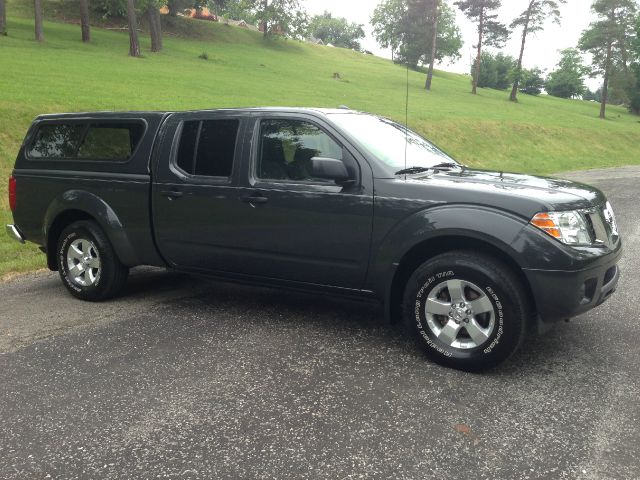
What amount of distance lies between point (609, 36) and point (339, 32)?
8693 cm

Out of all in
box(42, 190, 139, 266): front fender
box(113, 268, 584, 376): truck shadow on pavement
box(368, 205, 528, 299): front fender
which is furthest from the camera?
box(42, 190, 139, 266): front fender

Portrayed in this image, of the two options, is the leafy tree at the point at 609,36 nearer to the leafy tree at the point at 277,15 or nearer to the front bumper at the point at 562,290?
the leafy tree at the point at 277,15

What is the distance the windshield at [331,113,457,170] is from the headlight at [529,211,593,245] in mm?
1199

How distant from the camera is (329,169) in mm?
4273

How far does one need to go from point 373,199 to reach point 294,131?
0.98 meters

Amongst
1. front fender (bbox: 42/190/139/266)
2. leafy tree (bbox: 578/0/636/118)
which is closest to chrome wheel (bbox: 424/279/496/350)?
front fender (bbox: 42/190/139/266)

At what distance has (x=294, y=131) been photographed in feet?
15.8

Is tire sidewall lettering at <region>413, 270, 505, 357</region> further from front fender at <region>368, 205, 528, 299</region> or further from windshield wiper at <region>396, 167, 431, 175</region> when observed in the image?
windshield wiper at <region>396, 167, 431, 175</region>

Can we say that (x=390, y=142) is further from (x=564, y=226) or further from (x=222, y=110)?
(x=564, y=226)

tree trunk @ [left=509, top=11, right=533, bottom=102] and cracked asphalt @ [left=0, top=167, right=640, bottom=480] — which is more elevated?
tree trunk @ [left=509, top=11, right=533, bottom=102]

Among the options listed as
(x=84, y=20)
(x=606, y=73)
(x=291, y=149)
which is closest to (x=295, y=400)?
(x=291, y=149)

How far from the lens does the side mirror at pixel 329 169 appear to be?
14.0ft

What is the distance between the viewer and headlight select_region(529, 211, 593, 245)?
3.77 meters

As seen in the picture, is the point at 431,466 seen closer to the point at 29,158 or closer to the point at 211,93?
the point at 29,158
